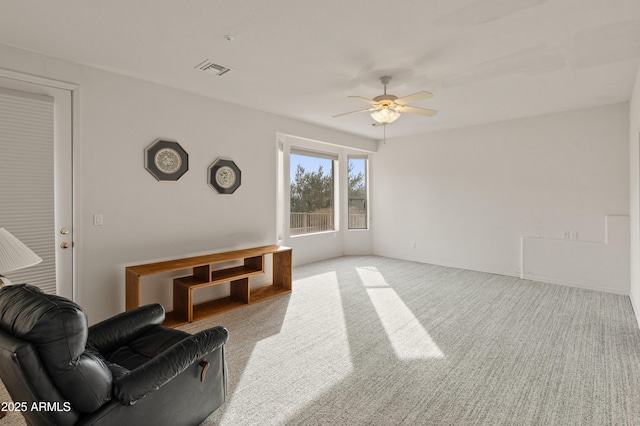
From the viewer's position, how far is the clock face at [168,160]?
3.73 metres

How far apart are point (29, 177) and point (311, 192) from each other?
453 centimetres

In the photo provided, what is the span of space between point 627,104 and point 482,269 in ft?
10.3

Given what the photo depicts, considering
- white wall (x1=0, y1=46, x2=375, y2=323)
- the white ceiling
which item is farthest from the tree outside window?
the white ceiling

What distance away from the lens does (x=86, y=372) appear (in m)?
1.42

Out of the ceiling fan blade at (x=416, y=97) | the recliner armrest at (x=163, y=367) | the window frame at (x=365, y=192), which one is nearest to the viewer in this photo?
the recliner armrest at (x=163, y=367)

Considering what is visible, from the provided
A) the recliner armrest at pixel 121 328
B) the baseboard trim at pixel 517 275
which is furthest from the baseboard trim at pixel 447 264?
the recliner armrest at pixel 121 328

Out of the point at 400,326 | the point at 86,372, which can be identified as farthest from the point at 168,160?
the point at 400,326

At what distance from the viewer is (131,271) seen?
331cm

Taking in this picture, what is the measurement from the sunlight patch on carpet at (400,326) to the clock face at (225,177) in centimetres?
246

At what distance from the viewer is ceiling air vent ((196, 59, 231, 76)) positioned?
3.17 m

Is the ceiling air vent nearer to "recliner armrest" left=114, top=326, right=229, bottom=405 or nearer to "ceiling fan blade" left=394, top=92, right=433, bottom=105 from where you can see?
"ceiling fan blade" left=394, top=92, right=433, bottom=105

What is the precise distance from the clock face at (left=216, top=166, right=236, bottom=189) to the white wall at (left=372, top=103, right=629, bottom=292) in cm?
382

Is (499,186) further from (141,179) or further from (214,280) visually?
(141,179)

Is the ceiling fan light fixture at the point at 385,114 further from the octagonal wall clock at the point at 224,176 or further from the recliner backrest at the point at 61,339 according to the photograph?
the recliner backrest at the point at 61,339
